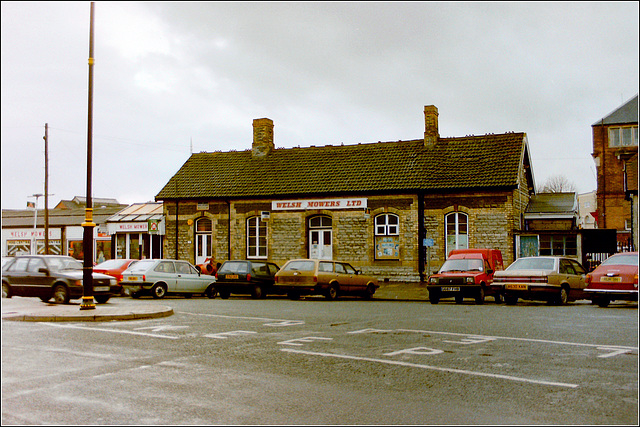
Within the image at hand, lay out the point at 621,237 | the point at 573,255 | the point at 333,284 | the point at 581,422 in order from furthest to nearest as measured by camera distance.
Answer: the point at 621,237, the point at 573,255, the point at 333,284, the point at 581,422

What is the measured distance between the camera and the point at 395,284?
97.2ft

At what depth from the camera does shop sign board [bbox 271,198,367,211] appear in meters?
31.9

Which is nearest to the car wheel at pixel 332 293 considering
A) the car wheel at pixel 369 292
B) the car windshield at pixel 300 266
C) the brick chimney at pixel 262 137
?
the car windshield at pixel 300 266

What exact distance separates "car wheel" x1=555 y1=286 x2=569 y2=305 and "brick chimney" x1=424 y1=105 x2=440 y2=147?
576 inches

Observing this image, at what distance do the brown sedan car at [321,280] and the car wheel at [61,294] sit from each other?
8.07 metres

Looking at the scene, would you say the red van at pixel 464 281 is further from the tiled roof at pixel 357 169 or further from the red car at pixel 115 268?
the red car at pixel 115 268

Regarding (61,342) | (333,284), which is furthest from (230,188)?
(61,342)

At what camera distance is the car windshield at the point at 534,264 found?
795 inches

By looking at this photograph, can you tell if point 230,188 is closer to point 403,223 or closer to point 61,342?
point 403,223

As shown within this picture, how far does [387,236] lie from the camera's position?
3130 cm

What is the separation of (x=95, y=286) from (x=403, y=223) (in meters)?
16.3

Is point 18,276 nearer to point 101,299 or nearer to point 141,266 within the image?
point 101,299

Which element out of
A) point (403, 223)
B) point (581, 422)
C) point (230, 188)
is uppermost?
point (230, 188)

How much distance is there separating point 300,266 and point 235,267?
2.91 meters
